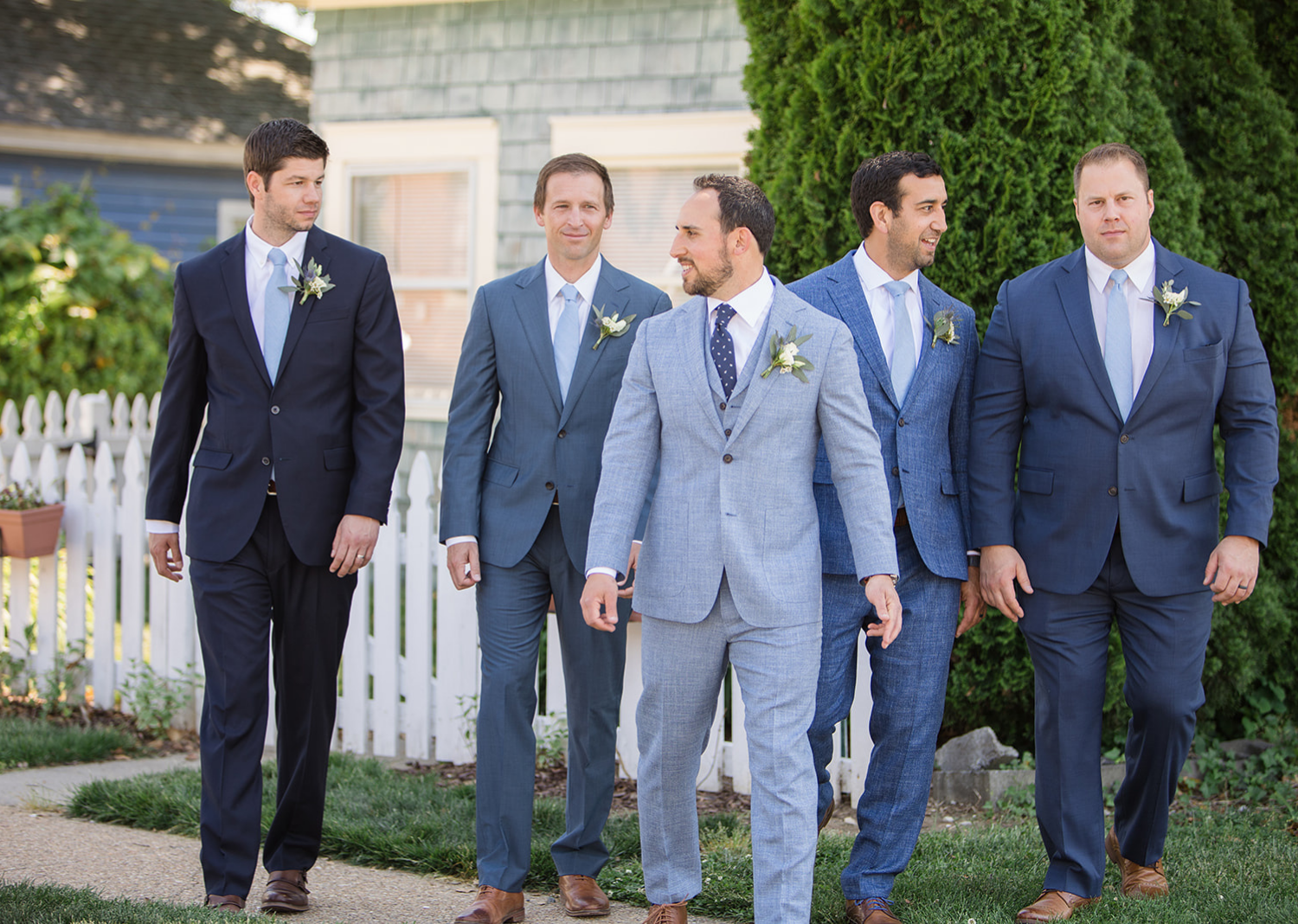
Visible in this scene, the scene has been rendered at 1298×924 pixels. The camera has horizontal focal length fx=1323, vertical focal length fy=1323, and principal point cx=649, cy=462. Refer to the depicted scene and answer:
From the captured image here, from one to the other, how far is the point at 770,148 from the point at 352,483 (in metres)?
2.63

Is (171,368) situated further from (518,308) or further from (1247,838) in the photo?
(1247,838)

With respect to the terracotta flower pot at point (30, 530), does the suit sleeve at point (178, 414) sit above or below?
above

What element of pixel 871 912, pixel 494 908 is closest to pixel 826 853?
pixel 871 912

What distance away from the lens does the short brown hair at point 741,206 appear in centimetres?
367

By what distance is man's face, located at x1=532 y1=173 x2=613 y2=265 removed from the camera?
13.9ft

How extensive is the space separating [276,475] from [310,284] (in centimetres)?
63

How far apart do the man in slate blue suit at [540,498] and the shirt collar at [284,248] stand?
0.60 meters

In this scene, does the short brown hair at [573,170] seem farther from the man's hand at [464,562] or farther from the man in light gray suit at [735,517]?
the man's hand at [464,562]

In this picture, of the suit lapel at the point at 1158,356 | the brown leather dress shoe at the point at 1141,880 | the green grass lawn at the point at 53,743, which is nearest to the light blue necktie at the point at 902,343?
the suit lapel at the point at 1158,356

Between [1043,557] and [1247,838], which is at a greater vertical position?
[1043,557]

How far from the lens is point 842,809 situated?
5.68 m

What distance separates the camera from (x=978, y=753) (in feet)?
18.4

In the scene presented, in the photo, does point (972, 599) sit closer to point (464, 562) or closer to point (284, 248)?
point (464, 562)

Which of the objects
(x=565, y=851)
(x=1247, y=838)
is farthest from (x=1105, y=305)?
(x=565, y=851)
